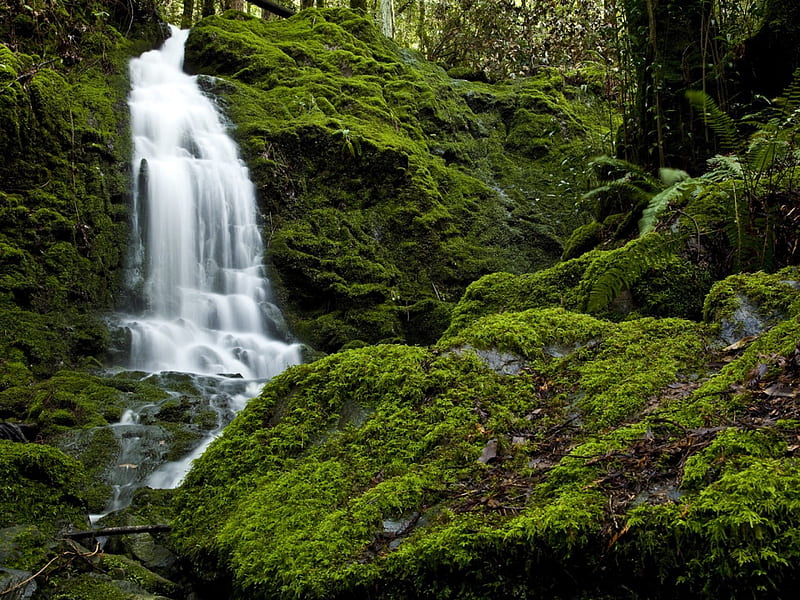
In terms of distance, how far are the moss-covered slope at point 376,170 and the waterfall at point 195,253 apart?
431mm

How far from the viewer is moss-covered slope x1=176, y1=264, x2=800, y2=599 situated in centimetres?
139

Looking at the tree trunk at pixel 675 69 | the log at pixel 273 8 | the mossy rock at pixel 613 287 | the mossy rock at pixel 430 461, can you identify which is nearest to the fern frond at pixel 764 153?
the mossy rock at pixel 613 287

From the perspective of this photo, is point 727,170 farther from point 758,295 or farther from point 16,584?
point 16,584

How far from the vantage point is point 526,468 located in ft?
6.47

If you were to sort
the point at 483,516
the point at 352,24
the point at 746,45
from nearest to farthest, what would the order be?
the point at 483,516, the point at 746,45, the point at 352,24

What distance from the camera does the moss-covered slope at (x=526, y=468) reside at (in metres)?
1.39

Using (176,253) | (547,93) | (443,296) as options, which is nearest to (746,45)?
(443,296)

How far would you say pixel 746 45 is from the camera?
19.3 ft

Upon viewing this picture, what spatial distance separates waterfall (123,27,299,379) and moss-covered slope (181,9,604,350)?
1.41ft

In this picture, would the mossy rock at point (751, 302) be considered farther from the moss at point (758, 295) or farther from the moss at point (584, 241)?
the moss at point (584, 241)

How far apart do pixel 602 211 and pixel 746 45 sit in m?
2.17

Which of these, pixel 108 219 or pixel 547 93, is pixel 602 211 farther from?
pixel 547 93

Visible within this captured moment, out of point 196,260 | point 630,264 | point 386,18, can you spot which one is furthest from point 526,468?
point 386,18

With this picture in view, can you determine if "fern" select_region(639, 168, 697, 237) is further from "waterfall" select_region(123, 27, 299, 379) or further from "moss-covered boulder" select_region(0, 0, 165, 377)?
"moss-covered boulder" select_region(0, 0, 165, 377)
